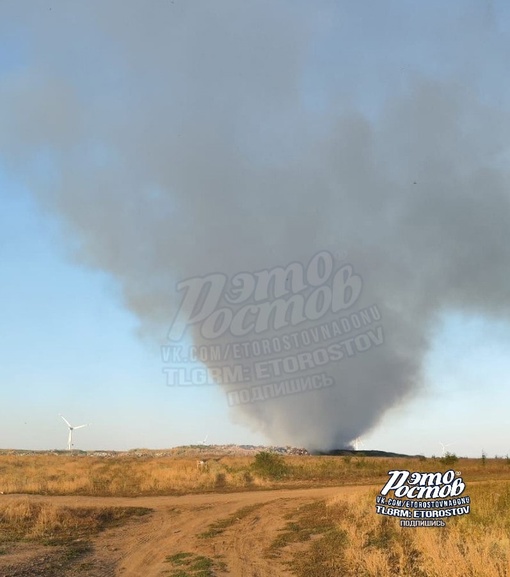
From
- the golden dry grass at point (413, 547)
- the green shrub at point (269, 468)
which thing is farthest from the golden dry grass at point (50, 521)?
the green shrub at point (269, 468)

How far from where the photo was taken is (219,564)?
15734 millimetres

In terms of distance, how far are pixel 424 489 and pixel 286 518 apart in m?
9.66

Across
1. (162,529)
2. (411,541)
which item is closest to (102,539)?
(162,529)

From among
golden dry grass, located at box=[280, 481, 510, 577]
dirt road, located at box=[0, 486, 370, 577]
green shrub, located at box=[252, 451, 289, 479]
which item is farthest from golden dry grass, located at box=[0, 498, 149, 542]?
green shrub, located at box=[252, 451, 289, 479]

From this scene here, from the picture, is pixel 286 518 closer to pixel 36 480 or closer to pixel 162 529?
pixel 162 529

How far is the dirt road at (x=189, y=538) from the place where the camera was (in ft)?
50.9

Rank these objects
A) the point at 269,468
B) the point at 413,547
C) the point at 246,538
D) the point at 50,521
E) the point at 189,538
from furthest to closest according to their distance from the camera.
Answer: the point at 269,468 → the point at 50,521 → the point at 189,538 → the point at 246,538 → the point at 413,547

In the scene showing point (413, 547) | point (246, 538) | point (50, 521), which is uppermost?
point (50, 521)

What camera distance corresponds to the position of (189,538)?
20.4 metres

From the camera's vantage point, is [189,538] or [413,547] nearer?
[413,547]

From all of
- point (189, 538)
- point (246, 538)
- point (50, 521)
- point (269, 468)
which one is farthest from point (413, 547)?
point (269, 468)

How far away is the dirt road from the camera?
50.9 feet

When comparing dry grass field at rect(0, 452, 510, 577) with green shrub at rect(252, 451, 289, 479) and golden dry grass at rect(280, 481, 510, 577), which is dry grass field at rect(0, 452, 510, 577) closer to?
golden dry grass at rect(280, 481, 510, 577)

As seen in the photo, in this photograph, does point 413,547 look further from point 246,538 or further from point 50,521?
point 50,521
